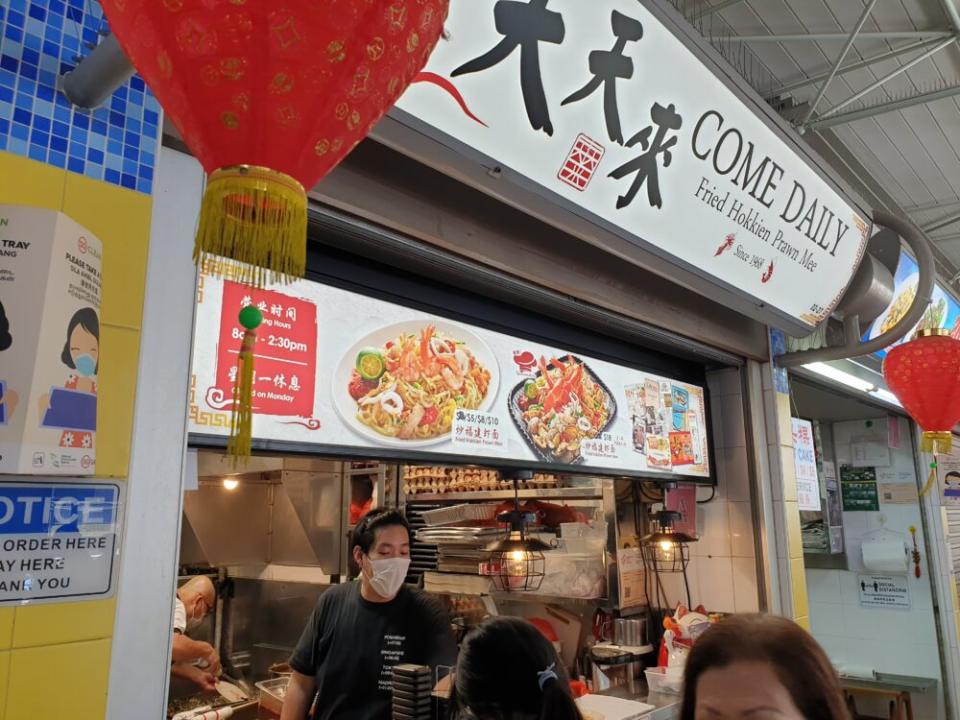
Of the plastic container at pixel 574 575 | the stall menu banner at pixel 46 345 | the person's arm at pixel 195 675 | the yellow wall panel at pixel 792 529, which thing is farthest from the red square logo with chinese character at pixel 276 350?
the yellow wall panel at pixel 792 529

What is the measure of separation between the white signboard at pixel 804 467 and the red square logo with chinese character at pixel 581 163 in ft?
9.68

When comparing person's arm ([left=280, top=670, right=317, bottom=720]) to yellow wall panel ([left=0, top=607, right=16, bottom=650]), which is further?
person's arm ([left=280, top=670, right=317, bottom=720])

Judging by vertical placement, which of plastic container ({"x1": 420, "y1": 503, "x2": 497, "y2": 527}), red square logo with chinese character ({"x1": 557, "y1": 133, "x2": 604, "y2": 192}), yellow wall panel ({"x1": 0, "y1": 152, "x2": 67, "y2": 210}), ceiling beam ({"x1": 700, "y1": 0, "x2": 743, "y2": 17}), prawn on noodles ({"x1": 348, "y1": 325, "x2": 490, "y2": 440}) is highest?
ceiling beam ({"x1": 700, "y1": 0, "x2": 743, "y2": 17})

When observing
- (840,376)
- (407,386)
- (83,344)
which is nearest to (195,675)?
(407,386)

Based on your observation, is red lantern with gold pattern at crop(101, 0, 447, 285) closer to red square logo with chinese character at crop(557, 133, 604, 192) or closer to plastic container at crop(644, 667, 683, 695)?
red square logo with chinese character at crop(557, 133, 604, 192)

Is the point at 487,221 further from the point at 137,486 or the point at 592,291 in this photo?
the point at 137,486

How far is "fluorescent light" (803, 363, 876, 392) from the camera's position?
5.01m

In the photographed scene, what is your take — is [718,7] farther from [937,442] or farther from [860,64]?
[937,442]

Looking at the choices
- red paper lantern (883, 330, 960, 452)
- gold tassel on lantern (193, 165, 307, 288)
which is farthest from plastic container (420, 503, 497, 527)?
gold tassel on lantern (193, 165, 307, 288)

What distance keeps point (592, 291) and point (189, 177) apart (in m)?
1.88

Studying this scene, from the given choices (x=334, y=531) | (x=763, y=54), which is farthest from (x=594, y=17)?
(x=334, y=531)

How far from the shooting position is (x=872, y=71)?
5512 mm

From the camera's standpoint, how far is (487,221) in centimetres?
273

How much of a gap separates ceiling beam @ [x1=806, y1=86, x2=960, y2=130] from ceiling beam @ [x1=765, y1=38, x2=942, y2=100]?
311 mm
